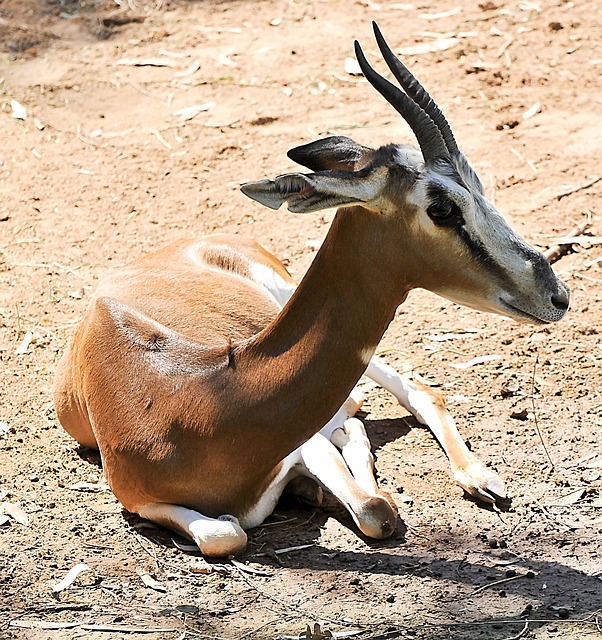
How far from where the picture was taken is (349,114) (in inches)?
391

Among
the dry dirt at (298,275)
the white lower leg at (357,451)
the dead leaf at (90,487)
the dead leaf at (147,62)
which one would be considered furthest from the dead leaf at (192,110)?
the dead leaf at (90,487)

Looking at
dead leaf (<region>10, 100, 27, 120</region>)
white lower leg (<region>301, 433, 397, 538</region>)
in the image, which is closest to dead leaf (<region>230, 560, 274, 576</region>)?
→ white lower leg (<region>301, 433, 397, 538</region>)

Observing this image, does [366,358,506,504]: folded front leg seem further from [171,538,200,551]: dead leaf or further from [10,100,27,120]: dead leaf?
[10,100,27,120]: dead leaf

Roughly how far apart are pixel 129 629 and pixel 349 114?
6243 mm

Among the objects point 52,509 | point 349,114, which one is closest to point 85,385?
point 52,509

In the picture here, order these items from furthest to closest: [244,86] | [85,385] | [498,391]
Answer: [244,86] → [498,391] → [85,385]

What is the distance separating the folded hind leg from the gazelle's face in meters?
1.28

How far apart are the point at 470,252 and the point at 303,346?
2.46 feet

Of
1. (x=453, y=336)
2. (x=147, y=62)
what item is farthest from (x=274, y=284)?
(x=147, y=62)

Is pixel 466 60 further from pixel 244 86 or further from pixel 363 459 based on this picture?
pixel 363 459

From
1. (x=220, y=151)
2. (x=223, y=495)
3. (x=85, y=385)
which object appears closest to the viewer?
(x=223, y=495)

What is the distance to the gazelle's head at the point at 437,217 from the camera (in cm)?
443

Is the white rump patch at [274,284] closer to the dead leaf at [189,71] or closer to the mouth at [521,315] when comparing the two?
the mouth at [521,315]

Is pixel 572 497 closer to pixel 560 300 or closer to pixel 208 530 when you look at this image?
pixel 560 300
